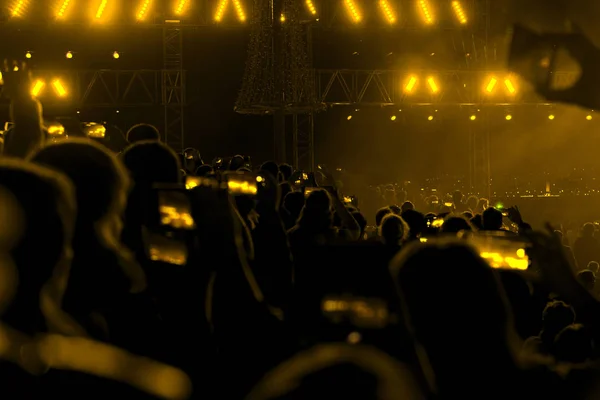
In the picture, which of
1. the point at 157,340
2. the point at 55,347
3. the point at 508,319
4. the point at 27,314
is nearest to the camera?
the point at 55,347

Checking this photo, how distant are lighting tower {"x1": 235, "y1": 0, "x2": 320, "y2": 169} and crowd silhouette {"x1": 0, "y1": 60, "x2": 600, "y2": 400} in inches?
477

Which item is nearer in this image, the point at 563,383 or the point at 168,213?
the point at 563,383

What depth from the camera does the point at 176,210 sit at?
11.0 ft

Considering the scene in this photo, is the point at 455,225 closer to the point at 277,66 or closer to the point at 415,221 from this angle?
the point at 415,221

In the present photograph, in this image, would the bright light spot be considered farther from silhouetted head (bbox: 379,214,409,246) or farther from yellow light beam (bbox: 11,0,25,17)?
silhouetted head (bbox: 379,214,409,246)

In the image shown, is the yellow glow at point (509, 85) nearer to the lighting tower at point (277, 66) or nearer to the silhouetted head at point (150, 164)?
the lighting tower at point (277, 66)

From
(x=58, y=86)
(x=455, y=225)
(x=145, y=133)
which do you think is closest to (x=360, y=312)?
(x=455, y=225)

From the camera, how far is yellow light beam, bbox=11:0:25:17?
17.9 metres

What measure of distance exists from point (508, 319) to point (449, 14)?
18184 mm

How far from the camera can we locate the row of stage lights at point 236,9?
59.7 feet

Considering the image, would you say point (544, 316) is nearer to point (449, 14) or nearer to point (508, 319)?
point (508, 319)

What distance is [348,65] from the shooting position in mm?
26984

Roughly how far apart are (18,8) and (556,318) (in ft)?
50.1

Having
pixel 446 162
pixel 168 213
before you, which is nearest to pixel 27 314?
pixel 168 213
